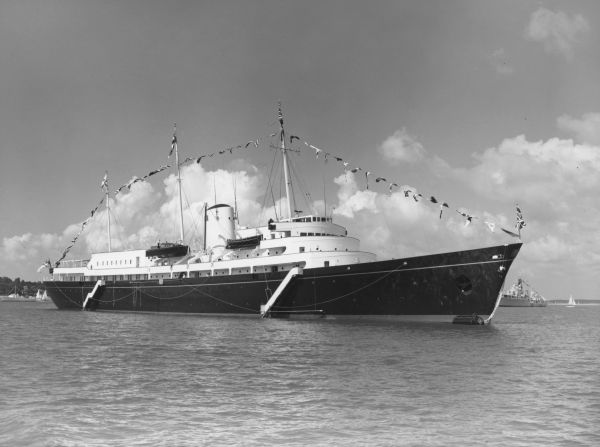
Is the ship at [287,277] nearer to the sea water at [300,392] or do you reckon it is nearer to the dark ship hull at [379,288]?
the dark ship hull at [379,288]

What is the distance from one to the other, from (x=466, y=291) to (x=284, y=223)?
1684 centimetres

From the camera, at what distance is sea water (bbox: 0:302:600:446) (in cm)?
1180

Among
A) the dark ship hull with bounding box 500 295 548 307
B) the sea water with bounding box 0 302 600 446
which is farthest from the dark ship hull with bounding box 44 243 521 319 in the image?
the dark ship hull with bounding box 500 295 548 307

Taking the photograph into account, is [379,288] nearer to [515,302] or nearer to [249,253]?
[249,253]

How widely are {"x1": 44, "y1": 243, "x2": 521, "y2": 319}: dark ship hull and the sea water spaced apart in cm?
742

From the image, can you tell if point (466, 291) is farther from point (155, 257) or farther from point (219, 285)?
point (155, 257)

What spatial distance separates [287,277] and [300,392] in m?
27.9

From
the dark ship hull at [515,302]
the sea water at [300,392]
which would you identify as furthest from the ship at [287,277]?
the dark ship hull at [515,302]

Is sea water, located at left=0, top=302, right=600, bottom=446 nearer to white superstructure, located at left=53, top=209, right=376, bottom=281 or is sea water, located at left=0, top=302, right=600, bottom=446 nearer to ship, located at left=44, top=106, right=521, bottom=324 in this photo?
ship, located at left=44, top=106, right=521, bottom=324

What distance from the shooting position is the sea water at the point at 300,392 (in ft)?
38.7

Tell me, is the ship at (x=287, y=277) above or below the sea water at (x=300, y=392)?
above

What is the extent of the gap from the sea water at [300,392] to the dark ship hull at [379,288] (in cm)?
742

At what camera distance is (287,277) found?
44.1m

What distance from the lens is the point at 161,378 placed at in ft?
61.3
